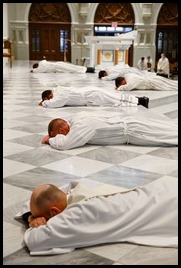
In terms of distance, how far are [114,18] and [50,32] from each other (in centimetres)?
329

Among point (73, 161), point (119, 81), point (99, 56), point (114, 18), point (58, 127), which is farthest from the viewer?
point (114, 18)

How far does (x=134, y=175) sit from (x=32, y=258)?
5.28ft

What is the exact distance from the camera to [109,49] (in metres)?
15.1

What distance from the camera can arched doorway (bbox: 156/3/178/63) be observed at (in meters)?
21.0

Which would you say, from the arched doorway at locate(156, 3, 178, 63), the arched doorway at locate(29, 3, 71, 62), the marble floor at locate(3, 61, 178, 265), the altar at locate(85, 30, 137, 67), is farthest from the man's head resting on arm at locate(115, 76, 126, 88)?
the arched doorway at locate(29, 3, 71, 62)

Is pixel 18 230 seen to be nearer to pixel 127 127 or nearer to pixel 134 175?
pixel 134 175

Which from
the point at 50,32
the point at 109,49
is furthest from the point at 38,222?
the point at 50,32

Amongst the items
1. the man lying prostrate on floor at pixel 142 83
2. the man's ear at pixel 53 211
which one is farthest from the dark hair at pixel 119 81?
the man's ear at pixel 53 211

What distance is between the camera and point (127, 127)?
4633mm

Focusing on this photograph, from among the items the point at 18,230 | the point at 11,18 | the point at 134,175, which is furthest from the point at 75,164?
the point at 11,18

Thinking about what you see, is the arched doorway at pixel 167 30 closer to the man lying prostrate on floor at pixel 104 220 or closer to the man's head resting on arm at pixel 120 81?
the man's head resting on arm at pixel 120 81

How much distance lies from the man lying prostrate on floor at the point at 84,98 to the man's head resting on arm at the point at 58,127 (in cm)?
258

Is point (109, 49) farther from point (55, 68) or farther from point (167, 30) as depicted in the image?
point (167, 30)

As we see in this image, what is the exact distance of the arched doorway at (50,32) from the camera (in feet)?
70.5
